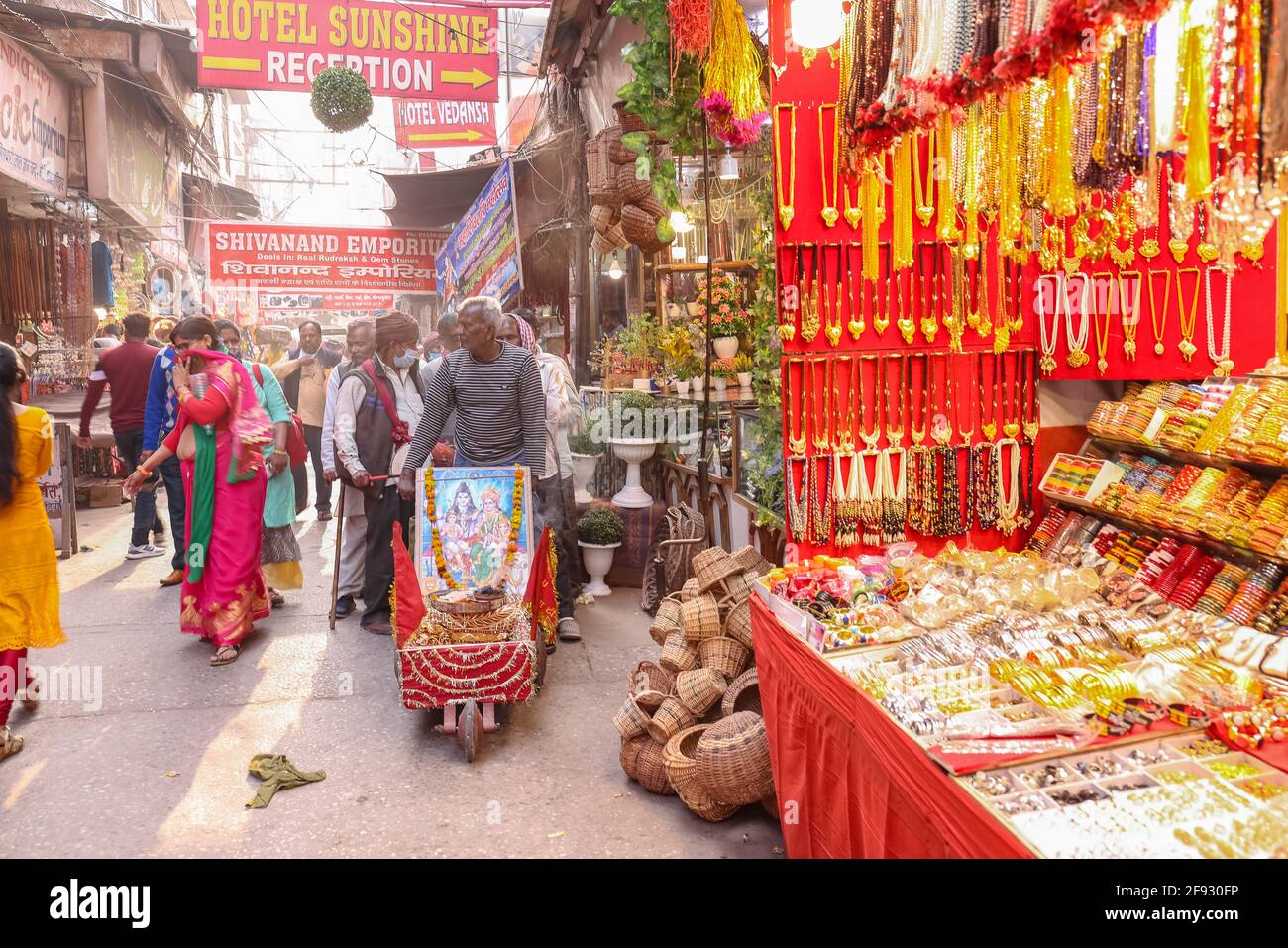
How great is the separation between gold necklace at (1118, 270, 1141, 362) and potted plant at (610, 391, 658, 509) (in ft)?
12.3

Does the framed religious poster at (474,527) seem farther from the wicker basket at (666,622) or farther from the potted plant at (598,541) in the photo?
the potted plant at (598,541)

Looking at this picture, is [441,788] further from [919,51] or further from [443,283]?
[443,283]

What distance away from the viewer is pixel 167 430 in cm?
608

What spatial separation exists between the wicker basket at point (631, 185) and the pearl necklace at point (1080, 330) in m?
2.79

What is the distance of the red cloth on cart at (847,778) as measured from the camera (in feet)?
5.92

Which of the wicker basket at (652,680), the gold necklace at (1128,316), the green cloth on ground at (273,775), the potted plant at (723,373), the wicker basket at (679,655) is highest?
the gold necklace at (1128,316)

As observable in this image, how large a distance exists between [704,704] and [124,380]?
6464 millimetres

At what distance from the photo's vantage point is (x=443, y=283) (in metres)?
11.3

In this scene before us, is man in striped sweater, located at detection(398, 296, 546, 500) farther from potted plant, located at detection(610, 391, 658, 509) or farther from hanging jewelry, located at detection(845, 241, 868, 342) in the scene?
hanging jewelry, located at detection(845, 241, 868, 342)

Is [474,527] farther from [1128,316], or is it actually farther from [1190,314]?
[1190,314]

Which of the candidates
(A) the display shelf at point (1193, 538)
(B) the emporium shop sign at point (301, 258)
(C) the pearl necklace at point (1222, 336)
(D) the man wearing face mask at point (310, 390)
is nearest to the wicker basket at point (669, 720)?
(A) the display shelf at point (1193, 538)

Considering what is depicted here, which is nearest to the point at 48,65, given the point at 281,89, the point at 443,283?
the point at 281,89

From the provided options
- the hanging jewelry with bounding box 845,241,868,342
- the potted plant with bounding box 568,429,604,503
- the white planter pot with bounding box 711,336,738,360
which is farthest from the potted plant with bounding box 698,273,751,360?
the hanging jewelry with bounding box 845,241,868,342

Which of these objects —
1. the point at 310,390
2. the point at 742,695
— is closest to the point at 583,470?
the point at 310,390
